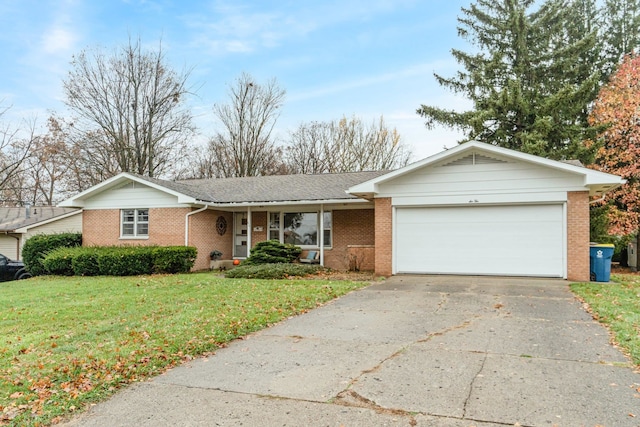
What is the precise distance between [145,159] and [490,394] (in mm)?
28527

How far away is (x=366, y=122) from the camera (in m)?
33.9

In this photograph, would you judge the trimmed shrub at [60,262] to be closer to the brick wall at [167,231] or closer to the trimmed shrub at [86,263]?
the trimmed shrub at [86,263]

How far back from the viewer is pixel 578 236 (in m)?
11.9

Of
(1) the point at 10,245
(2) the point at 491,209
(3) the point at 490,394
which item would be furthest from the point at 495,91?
(1) the point at 10,245

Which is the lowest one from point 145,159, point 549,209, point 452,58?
point 549,209

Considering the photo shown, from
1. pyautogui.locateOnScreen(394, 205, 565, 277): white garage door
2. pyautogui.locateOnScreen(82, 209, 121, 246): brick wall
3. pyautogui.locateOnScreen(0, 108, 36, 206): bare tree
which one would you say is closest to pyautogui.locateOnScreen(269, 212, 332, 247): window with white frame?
pyautogui.locateOnScreen(394, 205, 565, 277): white garage door

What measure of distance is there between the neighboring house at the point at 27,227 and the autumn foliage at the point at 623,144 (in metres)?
25.7

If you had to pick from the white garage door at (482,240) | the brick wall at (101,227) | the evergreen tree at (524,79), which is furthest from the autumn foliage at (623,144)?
the brick wall at (101,227)

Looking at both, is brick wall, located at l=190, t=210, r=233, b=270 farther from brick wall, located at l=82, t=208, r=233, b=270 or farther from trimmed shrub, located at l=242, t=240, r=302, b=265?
trimmed shrub, located at l=242, t=240, r=302, b=265

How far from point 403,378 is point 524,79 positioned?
24284 millimetres

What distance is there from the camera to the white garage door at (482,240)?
12.3m

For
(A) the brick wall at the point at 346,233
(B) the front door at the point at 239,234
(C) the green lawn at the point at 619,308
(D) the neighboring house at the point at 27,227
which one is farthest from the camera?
(D) the neighboring house at the point at 27,227

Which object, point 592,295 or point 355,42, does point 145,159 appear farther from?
point 592,295

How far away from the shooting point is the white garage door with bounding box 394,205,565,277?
12.3 metres
